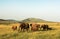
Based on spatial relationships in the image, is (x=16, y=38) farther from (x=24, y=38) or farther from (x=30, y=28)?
(x=30, y=28)

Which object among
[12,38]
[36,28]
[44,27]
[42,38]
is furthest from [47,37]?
[44,27]

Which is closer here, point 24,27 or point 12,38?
point 12,38

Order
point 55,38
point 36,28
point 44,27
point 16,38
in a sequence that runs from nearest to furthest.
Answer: point 55,38
point 16,38
point 36,28
point 44,27

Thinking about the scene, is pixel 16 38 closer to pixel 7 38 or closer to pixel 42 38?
pixel 7 38

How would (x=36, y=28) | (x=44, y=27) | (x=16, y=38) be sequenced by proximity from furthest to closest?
(x=44, y=27) → (x=36, y=28) → (x=16, y=38)

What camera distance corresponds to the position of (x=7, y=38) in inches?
841

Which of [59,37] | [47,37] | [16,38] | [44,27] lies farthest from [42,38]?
[44,27]

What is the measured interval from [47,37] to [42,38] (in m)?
0.60

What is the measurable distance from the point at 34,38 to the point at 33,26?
21008 mm

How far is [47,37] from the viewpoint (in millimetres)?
19641

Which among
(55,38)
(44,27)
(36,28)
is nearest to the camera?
(55,38)

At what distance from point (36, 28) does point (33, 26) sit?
37.2 inches

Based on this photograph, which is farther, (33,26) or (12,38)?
(33,26)

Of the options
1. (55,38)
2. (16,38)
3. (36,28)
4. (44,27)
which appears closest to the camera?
(55,38)
